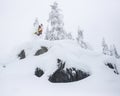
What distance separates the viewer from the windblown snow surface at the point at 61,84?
14.8m

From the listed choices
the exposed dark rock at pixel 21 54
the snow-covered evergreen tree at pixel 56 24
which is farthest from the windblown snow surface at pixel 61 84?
the snow-covered evergreen tree at pixel 56 24

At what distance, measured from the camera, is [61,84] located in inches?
652

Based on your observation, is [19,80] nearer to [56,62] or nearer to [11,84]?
[11,84]

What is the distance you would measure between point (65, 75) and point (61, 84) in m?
1.06

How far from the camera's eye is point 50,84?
1639 cm

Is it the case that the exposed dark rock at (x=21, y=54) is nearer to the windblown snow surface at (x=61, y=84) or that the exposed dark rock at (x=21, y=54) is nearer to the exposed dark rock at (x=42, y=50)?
the exposed dark rock at (x=42, y=50)

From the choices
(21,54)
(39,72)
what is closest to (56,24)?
(21,54)

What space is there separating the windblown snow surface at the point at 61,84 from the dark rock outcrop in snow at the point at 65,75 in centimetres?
37

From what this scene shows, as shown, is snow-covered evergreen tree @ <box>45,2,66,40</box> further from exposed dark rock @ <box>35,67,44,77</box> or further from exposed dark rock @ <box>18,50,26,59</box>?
exposed dark rock @ <box>35,67,44,77</box>

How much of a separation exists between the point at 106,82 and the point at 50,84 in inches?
182

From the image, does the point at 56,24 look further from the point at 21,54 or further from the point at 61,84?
the point at 61,84

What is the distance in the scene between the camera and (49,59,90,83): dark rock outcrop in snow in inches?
676

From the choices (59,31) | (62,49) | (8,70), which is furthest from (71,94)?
(59,31)

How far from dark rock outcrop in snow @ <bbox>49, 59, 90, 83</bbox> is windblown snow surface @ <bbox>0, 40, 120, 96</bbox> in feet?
1.21
